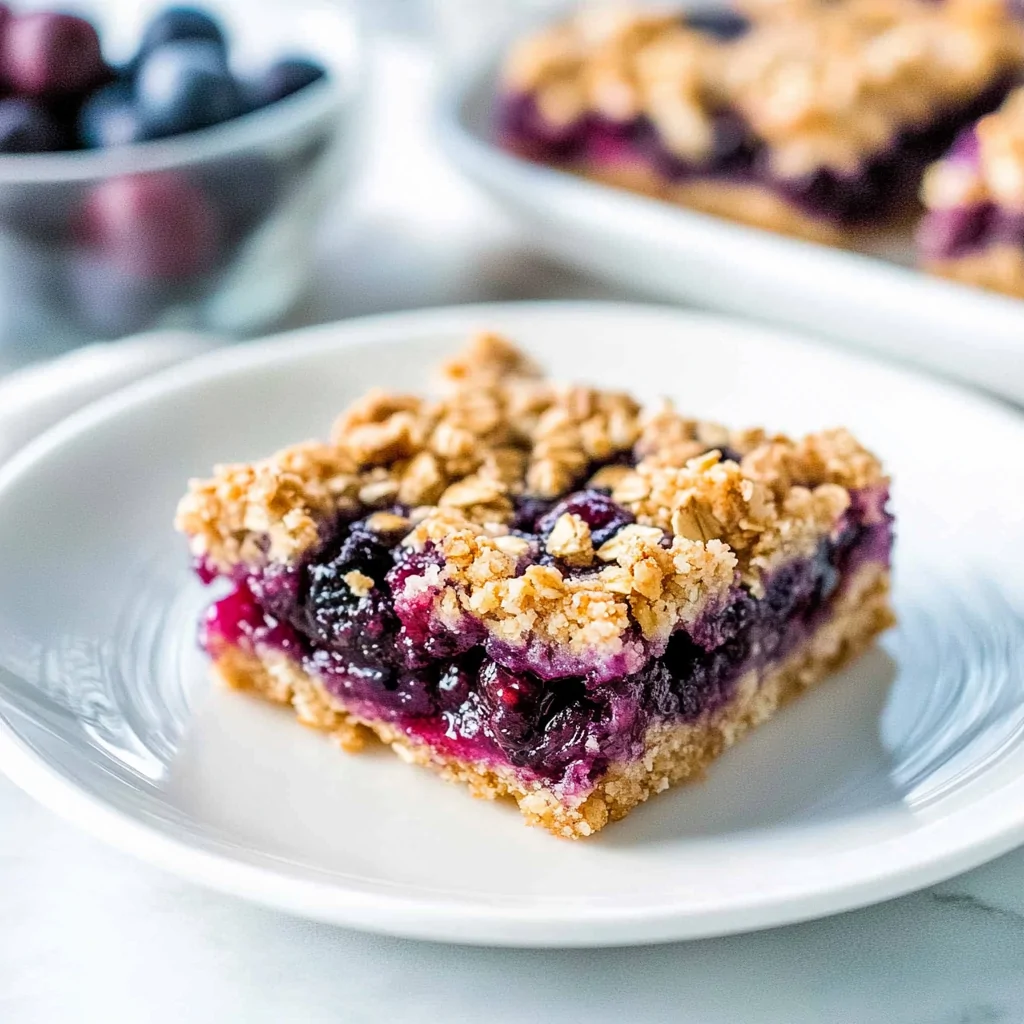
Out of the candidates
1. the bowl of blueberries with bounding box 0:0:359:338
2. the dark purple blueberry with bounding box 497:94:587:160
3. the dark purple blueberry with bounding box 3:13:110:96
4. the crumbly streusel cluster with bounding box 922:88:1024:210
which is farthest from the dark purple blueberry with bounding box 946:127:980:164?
the dark purple blueberry with bounding box 3:13:110:96

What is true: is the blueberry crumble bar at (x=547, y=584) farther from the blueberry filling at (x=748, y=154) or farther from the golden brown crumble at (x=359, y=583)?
the blueberry filling at (x=748, y=154)

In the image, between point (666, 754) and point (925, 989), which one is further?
point (666, 754)

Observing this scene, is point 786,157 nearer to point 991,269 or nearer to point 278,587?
point 991,269

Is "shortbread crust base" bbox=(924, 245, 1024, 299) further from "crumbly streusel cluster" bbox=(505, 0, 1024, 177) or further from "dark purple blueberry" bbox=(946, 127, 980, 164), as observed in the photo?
"crumbly streusel cluster" bbox=(505, 0, 1024, 177)

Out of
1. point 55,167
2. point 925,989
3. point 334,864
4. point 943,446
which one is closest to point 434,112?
point 55,167

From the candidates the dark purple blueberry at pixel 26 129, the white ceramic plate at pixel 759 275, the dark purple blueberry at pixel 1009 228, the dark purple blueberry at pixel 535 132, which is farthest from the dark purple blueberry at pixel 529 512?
the dark purple blueberry at pixel 535 132

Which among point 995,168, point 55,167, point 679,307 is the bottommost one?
point 679,307

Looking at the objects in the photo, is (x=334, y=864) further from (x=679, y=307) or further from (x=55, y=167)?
(x=679, y=307)
